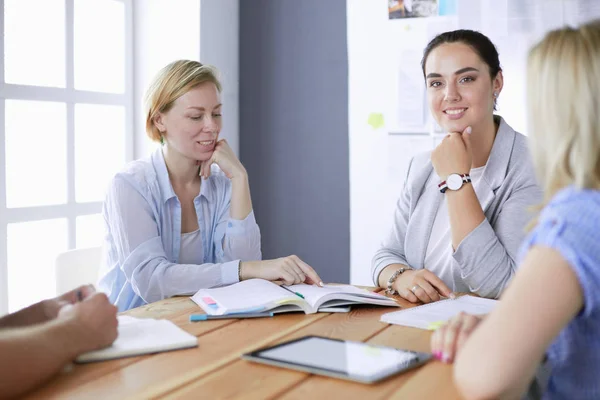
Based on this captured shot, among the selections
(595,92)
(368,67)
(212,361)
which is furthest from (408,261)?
(368,67)

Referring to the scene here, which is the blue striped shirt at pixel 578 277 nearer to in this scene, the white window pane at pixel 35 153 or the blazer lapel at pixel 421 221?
the blazer lapel at pixel 421 221

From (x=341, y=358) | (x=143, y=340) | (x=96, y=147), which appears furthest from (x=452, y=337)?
(x=96, y=147)

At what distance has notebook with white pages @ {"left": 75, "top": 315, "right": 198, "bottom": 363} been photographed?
48.8 inches

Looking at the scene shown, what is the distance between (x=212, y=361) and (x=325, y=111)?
2.37 m

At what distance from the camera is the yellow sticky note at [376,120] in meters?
3.32

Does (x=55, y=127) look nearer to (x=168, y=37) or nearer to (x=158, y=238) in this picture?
(x=168, y=37)

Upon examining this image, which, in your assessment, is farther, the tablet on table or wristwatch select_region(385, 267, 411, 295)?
wristwatch select_region(385, 267, 411, 295)

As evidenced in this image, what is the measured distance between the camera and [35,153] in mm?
2811

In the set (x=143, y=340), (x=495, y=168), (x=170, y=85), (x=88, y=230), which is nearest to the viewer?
(x=143, y=340)

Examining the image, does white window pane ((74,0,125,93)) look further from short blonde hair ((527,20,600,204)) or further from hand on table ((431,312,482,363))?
short blonde hair ((527,20,600,204))

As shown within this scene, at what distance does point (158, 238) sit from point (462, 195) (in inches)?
35.5

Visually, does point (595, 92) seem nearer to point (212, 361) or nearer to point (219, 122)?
point (212, 361)

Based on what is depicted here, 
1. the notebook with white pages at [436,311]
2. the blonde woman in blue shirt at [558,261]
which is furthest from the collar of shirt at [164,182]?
the blonde woman in blue shirt at [558,261]

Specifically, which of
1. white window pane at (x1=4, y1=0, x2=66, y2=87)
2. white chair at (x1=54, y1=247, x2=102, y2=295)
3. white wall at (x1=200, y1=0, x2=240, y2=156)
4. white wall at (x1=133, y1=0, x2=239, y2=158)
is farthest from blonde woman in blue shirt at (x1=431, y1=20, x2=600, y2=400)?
white wall at (x1=200, y1=0, x2=240, y2=156)
